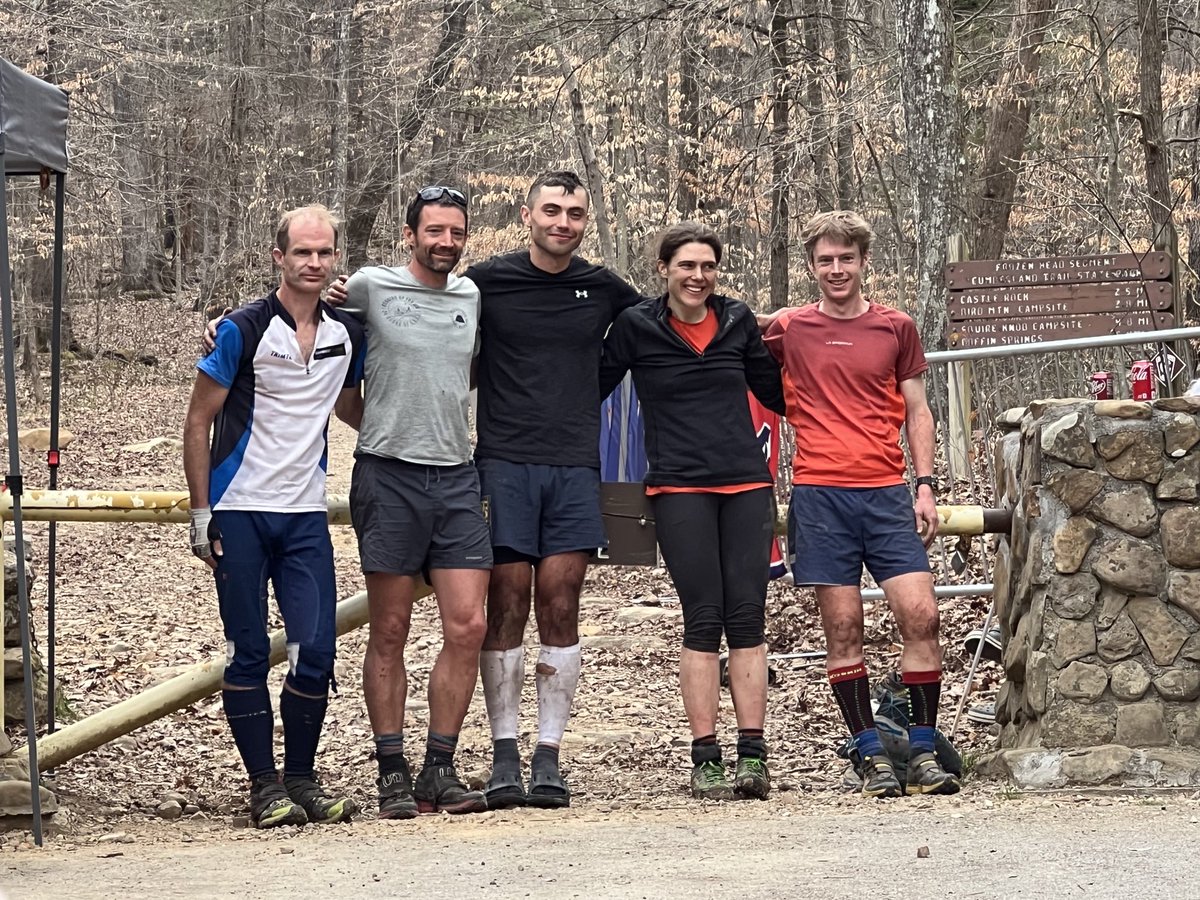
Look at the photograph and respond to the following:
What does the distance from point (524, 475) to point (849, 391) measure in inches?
46.9

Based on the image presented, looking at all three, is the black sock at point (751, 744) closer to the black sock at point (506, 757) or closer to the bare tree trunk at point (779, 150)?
the black sock at point (506, 757)

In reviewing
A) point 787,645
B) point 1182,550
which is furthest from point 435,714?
point 787,645

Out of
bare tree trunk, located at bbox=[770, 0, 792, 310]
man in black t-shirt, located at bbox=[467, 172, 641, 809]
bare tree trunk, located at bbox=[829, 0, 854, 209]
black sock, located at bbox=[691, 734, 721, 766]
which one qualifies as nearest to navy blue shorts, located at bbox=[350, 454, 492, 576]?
man in black t-shirt, located at bbox=[467, 172, 641, 809]

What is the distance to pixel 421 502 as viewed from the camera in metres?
5.28

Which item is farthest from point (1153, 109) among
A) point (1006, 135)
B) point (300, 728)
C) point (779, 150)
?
point (300, 728)

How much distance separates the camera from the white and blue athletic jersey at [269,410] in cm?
519

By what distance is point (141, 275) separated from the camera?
3628 cm

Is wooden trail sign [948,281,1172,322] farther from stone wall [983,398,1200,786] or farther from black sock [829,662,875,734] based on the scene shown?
black sock [829,662,875,734]

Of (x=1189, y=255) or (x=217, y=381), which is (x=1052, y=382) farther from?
(x=217, y=381)

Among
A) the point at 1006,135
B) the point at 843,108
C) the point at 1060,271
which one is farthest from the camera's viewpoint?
the point at 1006,135

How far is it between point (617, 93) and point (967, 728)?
513 inches

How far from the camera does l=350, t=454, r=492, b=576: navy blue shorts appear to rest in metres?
5.27

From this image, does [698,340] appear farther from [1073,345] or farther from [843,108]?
[843,108]

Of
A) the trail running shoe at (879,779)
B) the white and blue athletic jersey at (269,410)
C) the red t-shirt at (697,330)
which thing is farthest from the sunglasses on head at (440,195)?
the trail running shoe at (879,779)
